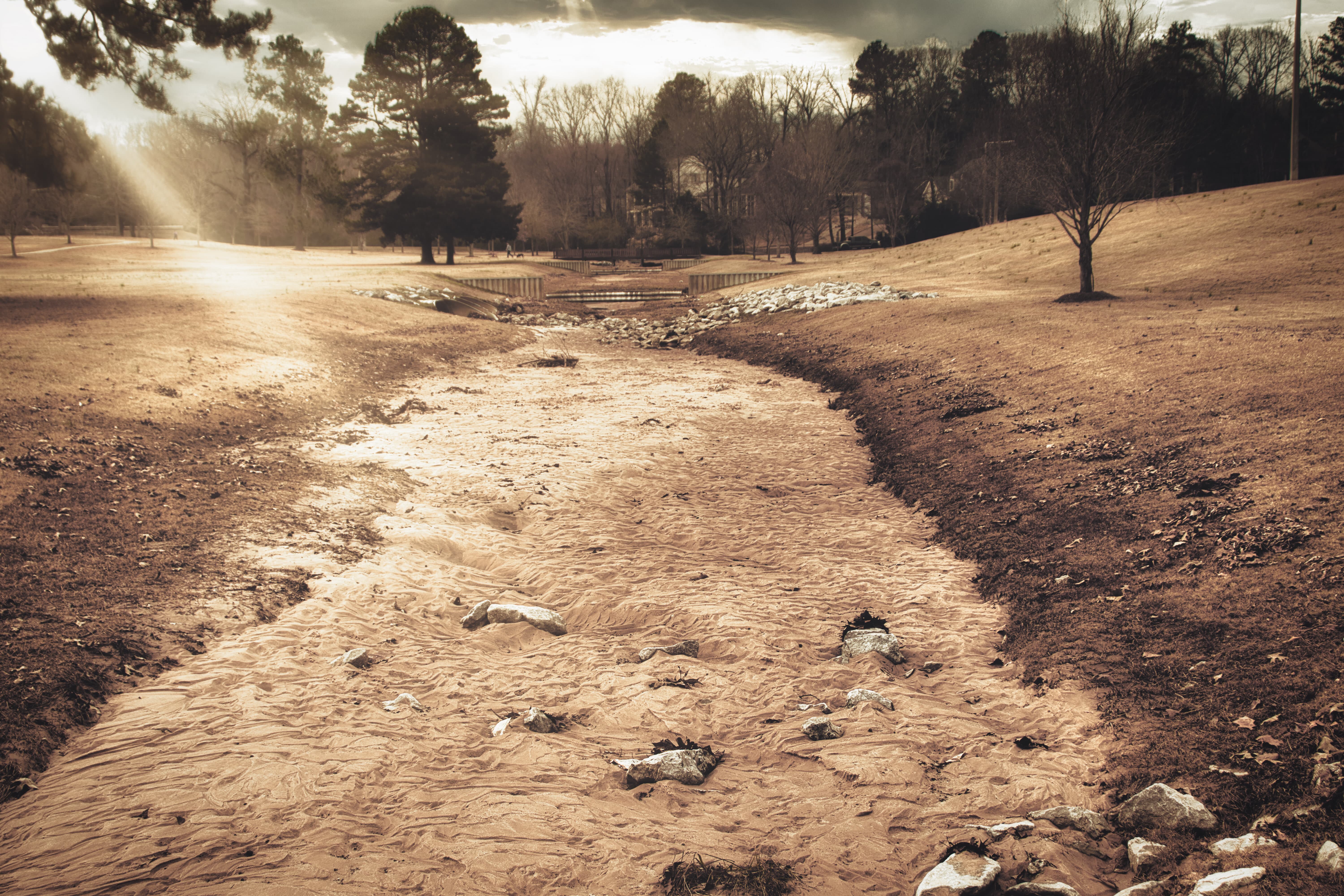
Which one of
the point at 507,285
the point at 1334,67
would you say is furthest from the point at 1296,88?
the point at 507,285

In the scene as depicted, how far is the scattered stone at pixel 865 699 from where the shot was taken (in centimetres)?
498

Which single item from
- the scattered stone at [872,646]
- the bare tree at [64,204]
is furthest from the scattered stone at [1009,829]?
the bare tree at [64,204]

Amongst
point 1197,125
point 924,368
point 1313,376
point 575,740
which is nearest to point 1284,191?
point 1197,125

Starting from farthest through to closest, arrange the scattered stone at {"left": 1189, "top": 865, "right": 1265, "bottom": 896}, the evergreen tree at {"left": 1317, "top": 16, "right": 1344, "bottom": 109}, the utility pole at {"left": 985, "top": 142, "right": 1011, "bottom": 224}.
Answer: the utility pole at {"left": 985, "top": 142, "right": 1011, "bottom": 224} → the evergreen tree at {"left": 1317, "top": 16, "right": 1344, "bottom": 109} → the scattered stone at {"left": 1189, "top": 865, "right": 1265, "bottom": 896}

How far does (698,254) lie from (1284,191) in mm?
36797

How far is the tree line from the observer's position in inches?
706

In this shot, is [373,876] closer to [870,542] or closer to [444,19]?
[870,542]

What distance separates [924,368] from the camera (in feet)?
45.6

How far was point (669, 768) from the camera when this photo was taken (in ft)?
13.9

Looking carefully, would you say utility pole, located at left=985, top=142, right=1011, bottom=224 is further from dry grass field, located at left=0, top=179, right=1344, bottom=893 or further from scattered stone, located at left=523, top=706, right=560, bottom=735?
scattered stone, located at left=523, top=706, right=560, bottom=735

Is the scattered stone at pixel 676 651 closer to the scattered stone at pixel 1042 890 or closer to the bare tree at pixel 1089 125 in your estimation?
the scattered stone at pixel 1042 890

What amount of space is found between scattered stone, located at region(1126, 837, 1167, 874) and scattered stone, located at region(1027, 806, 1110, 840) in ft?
0.54

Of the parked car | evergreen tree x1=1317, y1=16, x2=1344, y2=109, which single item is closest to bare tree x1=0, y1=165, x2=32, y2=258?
the parked car

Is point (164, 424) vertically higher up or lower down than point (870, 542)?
higher up
